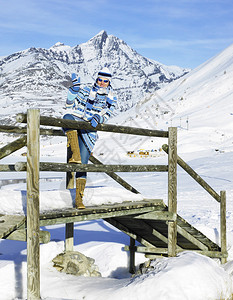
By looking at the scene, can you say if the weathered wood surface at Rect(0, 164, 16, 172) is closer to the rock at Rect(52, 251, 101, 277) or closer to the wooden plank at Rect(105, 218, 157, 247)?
the rock at Rect(52, 251, 101, 277)

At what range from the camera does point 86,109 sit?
5.18 metres

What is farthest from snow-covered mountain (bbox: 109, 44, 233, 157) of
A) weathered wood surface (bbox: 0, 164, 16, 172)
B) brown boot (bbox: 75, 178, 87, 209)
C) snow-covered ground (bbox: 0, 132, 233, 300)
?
weathered wood surface (bbox: 0, 164, 16, 172)

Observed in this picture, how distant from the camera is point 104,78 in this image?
5.29 m

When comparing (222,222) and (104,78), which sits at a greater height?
(104,78)

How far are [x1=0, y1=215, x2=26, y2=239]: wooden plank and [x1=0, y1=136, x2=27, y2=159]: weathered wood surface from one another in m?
0.68

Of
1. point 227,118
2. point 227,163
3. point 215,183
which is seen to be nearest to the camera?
point 215,183

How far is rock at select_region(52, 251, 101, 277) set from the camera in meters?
6.23

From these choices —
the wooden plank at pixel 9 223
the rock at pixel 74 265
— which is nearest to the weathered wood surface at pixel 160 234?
the rock at pixel 74 265

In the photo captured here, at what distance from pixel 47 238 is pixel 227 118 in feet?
112

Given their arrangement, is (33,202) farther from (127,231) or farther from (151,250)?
(127,231)

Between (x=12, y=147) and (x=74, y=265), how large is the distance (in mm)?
2805

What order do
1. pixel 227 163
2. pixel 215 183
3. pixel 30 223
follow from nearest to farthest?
pixel 30 223, pixel 215 183, pixel 227 163

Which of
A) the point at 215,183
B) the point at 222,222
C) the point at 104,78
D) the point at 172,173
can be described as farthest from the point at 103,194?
the point at 215,183

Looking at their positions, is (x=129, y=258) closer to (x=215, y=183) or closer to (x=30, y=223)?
(x=30, y=223)
